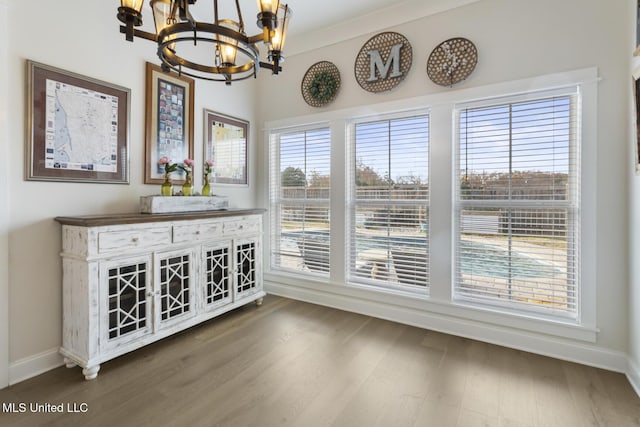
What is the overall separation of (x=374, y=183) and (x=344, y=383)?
1916mm

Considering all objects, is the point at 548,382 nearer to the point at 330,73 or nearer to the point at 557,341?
the point at 557,341

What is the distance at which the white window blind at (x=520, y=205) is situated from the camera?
7.95 ft

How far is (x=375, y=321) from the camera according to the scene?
3.12 metres

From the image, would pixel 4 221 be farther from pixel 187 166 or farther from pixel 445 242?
pixel 445 242

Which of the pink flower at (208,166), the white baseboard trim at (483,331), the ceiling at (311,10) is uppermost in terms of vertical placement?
the ceiling at (311,10)

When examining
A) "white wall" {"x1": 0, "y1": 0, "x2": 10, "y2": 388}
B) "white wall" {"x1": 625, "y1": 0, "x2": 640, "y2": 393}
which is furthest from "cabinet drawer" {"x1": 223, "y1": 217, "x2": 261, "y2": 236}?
"white wall" {"x1": 625, "y1": 0, "x2": 640, "y2": 393}

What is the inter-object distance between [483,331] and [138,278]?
2840 mm

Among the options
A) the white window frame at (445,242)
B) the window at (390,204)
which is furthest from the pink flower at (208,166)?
the window at (390,204)

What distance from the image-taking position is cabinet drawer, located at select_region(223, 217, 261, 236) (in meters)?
3.08

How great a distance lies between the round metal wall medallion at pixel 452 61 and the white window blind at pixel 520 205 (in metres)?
0.30

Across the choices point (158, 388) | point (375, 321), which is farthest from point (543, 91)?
point (158, 388)

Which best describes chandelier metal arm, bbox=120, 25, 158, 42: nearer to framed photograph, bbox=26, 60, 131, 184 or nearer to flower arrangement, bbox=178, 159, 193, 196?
framed photograph, bbox=26, 60, 131, 184

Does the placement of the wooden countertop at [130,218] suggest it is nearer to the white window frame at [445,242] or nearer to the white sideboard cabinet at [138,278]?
the white sideboard cabinet at [138,278]

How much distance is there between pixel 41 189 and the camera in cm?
222
